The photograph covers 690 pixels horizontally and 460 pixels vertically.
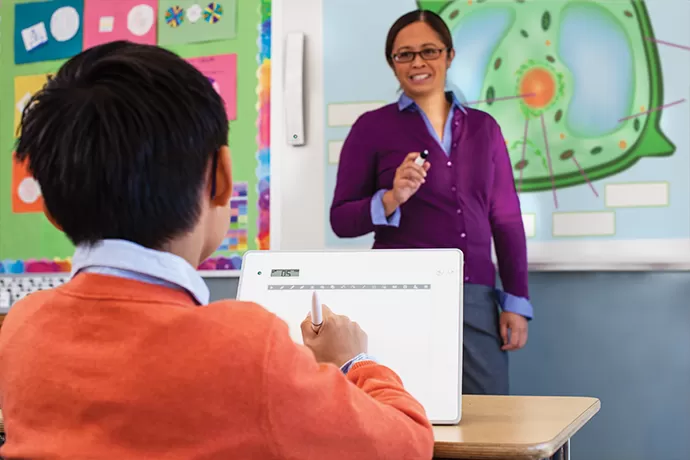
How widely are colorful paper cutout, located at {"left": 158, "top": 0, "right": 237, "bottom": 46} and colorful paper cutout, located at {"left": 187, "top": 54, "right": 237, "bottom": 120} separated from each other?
0.24 feet

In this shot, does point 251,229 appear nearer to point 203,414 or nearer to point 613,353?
point 613,353

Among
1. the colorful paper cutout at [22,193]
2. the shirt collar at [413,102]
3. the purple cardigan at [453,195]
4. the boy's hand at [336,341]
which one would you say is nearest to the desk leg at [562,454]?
the boy's hand at [336,341]

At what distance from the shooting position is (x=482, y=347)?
2383mm

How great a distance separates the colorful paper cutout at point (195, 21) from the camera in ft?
9.71

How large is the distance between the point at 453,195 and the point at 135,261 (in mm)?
1782

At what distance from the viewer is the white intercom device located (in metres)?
2.80

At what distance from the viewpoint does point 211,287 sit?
115 inches

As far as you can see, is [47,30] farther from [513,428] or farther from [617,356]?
[513,428]

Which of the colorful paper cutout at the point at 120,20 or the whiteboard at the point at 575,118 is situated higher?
the colorful paper cutout at the point at 120,20

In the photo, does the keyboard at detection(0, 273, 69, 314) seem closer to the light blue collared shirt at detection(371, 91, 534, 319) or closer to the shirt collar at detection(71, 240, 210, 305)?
the light blue collared shirt at detection(371, 91, 534, 319)

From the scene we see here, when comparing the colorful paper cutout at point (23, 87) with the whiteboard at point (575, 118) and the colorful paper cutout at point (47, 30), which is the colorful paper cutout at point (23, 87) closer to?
the colorful paper cutout at point (47, 30)

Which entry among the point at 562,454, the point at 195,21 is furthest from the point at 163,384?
the point at 195,21

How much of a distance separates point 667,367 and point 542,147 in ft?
2.45

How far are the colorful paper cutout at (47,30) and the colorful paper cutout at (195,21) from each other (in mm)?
365
